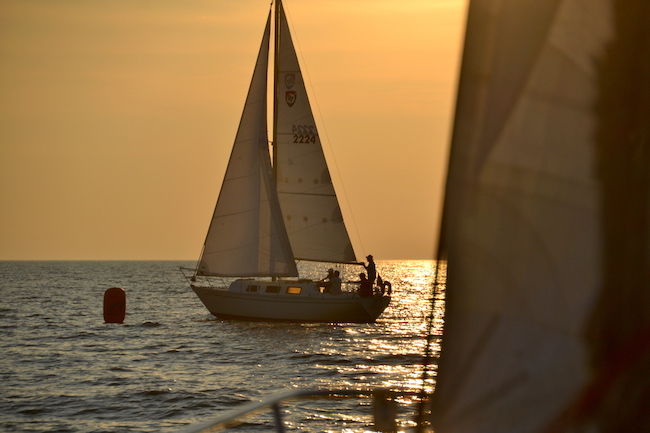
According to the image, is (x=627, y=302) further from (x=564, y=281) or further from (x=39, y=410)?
(x=39, y=410)

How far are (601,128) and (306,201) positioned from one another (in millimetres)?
29870

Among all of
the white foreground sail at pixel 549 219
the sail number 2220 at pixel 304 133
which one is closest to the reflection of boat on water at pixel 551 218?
the white foreground sail at pixel 549 219

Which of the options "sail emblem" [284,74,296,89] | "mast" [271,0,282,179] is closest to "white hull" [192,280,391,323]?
→ "mast" [271,0,282,179]

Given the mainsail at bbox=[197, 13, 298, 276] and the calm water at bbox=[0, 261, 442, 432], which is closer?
the calm water at bbox=[0, 261, 442, 432]

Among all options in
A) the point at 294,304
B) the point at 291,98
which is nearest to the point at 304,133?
the point at 291,98

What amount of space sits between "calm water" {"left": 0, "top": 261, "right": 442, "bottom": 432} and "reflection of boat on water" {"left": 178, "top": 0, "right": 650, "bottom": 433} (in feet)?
21.8

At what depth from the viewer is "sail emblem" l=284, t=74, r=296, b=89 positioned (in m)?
31.5

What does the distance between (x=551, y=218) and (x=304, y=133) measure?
2973 cm

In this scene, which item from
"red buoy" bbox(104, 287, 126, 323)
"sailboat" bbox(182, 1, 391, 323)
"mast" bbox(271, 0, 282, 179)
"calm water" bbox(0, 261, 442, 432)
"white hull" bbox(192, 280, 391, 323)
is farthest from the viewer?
"red buoy" bbox(104, 287, 126, 323)

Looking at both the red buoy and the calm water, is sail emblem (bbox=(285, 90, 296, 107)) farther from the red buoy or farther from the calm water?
the red buoy

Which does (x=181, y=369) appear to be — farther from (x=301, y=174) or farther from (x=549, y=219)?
(x=549, y=219)

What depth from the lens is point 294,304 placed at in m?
29.8

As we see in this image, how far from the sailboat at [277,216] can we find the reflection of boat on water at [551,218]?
1097 inches

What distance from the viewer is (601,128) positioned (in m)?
1.99
